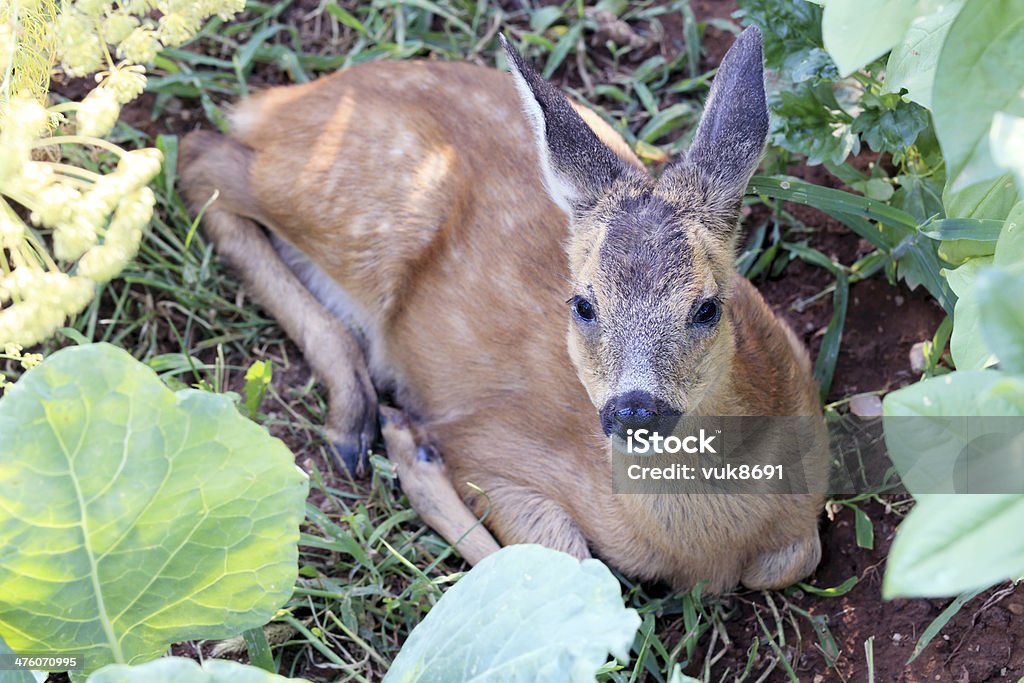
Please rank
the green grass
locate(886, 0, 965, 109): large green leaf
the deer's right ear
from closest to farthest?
locate(886, 0, 965, 109): large green leaf → the deer's right ear → the green grass

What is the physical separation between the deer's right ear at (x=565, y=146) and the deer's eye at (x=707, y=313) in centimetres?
56

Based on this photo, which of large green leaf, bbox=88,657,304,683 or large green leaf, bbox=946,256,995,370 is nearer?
large green leaf, bbox=88,657,304,683

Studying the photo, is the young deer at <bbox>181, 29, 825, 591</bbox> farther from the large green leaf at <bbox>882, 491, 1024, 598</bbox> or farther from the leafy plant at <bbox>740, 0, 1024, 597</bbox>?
the large green leaf at <bbox>882, 491, 1024, 598</bbox>

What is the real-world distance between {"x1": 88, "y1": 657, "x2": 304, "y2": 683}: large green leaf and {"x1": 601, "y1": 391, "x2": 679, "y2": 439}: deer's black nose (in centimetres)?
121

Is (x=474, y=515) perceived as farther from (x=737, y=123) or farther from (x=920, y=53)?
(x=920, y=53)

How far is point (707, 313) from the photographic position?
11.7ft

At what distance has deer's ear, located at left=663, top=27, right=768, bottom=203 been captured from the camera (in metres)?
3.73

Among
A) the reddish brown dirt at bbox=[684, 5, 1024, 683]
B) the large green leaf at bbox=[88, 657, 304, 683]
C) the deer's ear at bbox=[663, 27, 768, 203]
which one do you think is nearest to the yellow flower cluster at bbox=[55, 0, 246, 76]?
the deer's ear at bbox=[663, 27, 768, 203]

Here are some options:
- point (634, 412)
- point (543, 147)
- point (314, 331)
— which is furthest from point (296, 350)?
point (634, 412)

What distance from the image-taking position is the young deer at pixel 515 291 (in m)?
3.62

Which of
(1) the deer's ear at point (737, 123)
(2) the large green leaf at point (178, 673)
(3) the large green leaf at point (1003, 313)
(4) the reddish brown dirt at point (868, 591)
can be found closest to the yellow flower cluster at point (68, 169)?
(2) the large green leaf at point (178, 673)

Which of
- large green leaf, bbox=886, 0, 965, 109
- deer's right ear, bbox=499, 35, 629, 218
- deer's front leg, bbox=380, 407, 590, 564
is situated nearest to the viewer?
large green leaf, bbox=886, 0, 965, 109

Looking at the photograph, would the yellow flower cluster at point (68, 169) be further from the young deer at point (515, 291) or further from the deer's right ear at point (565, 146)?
the young deer at point (515, 291)

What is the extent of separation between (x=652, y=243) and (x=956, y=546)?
1.71 m
